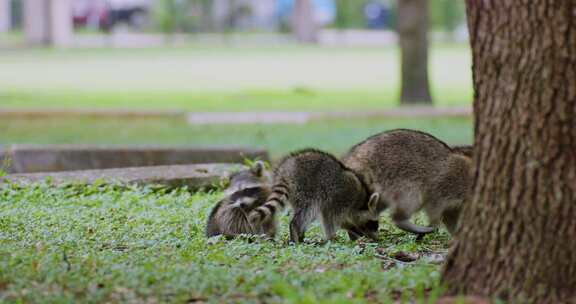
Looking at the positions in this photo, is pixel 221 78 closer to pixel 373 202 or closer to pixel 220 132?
pixel 220 132

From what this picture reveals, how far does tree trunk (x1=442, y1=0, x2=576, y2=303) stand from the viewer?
506 cm

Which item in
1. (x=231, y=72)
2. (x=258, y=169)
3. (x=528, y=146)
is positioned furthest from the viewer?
(x=231, y=72)

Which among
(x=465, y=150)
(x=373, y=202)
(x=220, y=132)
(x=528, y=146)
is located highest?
(x=528, y=146)

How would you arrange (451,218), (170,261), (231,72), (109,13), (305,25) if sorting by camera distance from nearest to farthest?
1. (170,261)
2. (451,218)
3. (231,72)
4. (305,25)
5. (109,13)

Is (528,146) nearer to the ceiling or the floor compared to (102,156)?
nearer to the ceiling

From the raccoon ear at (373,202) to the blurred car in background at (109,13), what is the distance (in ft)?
141

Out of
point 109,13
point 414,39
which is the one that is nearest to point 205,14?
point 109,13

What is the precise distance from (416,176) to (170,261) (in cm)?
193

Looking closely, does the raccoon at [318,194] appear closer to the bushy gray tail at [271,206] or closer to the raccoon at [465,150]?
the bushy gray tail at [271,206]

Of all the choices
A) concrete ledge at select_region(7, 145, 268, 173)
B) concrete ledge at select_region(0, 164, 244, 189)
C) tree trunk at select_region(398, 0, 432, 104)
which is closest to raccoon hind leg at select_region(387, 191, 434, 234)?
concrete ledge at select_region(0, 164, 244, 189)

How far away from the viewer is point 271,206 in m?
7.19

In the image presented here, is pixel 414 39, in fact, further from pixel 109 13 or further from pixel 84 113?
pixel 109 13

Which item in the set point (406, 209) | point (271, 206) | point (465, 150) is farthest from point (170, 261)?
point (465, 150)

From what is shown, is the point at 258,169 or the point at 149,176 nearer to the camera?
the point at 258,169
